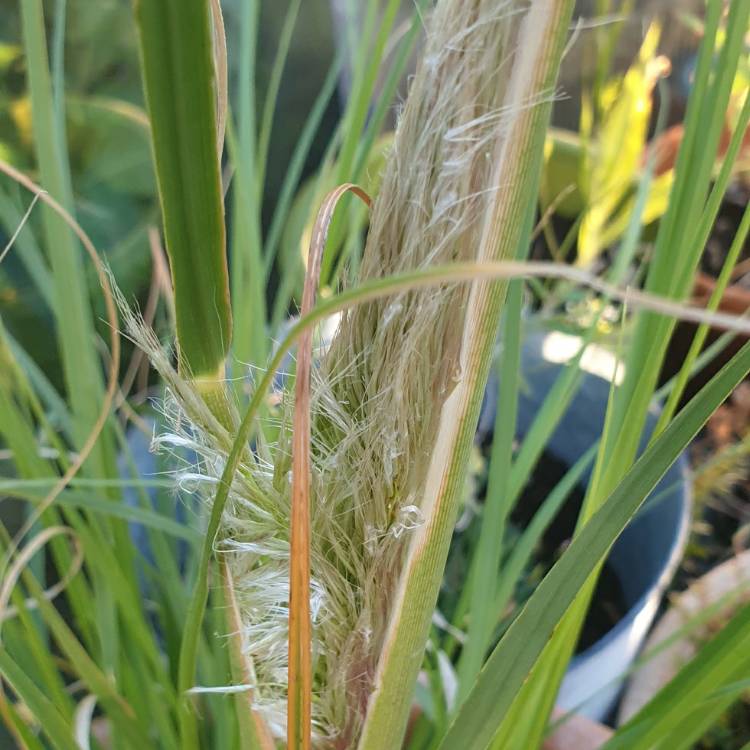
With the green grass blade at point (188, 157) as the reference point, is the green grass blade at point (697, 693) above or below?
below

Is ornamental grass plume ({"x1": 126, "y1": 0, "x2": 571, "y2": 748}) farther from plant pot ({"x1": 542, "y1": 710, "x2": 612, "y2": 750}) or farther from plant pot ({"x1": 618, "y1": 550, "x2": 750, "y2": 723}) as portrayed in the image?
plant pot ({"x1": 618, "y1": 550, "x2": 750, "y2": 723})

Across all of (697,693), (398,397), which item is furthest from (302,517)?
(697,693)

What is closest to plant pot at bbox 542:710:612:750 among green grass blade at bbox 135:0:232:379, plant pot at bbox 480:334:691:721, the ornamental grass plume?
plant pot at bbox 480:334:691:721

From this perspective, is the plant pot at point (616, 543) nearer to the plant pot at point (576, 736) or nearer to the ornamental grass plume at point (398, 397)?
the plant pot at point (576, 736)

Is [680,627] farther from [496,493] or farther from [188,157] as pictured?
[188,157]

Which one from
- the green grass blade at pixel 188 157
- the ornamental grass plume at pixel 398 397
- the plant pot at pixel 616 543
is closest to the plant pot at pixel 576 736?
the plant pot at pixel 616 543

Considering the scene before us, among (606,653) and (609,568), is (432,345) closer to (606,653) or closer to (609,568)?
(606,653)
